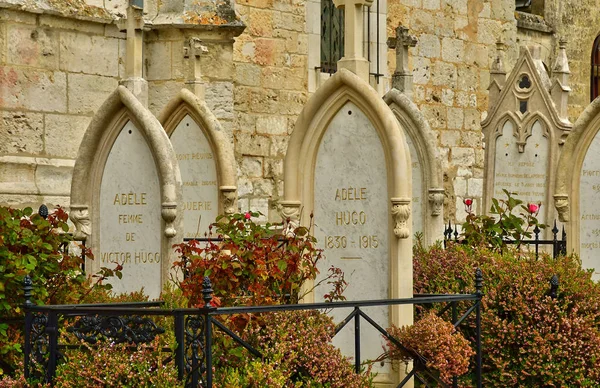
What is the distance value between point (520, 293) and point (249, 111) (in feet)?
22.1

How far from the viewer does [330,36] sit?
16078mm

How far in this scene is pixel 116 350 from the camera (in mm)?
6617

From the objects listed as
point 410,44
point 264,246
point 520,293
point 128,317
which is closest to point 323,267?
point 264,246

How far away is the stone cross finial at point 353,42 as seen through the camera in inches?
339

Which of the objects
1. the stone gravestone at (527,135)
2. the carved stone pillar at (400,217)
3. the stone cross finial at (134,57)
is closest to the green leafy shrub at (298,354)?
the carved stone pillar at (400,217)

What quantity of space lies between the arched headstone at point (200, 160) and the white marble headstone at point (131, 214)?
1.93m

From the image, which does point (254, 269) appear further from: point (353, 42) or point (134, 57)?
point (134, 57)

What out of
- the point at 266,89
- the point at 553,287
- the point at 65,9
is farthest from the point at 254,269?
the point at 266,89

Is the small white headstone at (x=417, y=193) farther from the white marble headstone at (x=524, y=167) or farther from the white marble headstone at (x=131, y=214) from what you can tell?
the white marble headstone at (x=131, y=214)

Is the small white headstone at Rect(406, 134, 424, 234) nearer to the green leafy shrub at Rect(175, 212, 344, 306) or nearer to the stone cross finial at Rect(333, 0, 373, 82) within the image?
the stone cross finial at Rect(333, 0, 373, 82)

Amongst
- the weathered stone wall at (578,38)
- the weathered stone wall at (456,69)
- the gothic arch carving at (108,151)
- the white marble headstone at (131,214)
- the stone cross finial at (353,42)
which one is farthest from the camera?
the weathered stone wall at (578,38)

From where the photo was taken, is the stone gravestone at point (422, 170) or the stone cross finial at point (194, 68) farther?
the stone cross finial at point (194, 68)

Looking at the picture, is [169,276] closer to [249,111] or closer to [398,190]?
[398,190]

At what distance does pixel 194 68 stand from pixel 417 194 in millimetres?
2336
